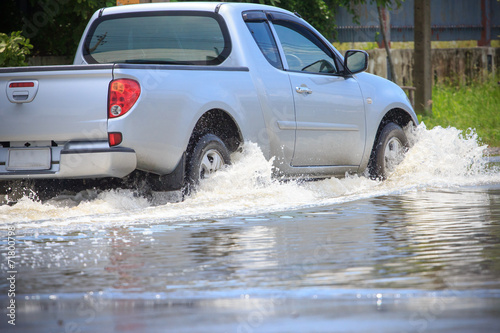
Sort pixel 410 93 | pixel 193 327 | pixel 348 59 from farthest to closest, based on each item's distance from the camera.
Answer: pixel 410 93, pixel 348 59, pixel 193 327

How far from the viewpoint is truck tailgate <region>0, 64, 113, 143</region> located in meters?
7.27

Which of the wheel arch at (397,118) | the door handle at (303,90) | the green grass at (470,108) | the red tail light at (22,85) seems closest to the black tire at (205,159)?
the door handle at (303,90)

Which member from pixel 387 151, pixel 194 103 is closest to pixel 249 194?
pixel 194 103

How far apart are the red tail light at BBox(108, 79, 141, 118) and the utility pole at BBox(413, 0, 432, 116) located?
11463 millimetres

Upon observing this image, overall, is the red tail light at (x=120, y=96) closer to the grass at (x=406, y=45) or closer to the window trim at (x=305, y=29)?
the window trim at (x=305, y=29)

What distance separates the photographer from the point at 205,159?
8047 millimetres

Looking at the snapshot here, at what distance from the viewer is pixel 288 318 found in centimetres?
404

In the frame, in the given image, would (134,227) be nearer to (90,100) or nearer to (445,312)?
(90,100)

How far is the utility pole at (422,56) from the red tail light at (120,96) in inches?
451

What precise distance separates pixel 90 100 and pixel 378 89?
3.74 metres

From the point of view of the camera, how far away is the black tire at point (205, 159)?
787cm

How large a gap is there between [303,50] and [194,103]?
2108 millimetres

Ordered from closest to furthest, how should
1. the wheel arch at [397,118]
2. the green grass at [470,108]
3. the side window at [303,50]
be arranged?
1. the side window at [303,50]
2. the wheel arch at [397,118]
3. the green grass at [470,108]

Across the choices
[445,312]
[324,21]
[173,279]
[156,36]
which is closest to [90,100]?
[156,36]
